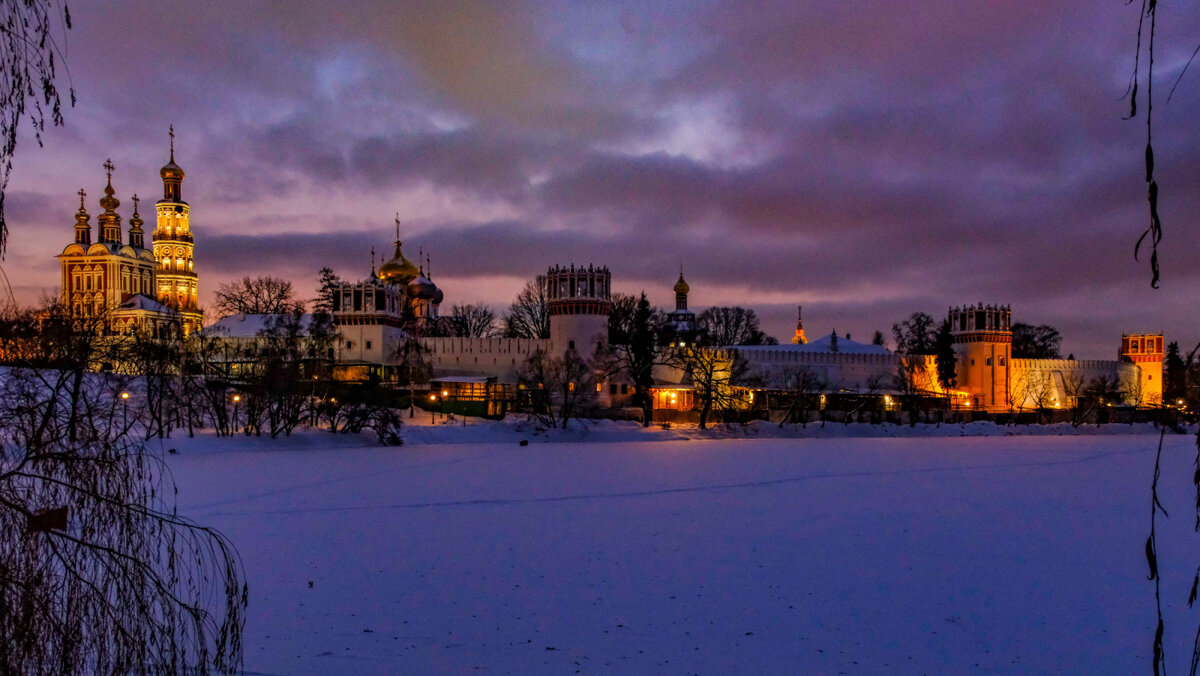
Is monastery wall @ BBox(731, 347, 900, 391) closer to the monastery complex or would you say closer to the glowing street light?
the monastery complex

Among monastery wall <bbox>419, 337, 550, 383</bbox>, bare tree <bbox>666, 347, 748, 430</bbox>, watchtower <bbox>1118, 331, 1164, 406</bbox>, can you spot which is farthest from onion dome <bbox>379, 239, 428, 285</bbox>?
watchtower <bbox>1118, 331, 1164, 406</bbox>

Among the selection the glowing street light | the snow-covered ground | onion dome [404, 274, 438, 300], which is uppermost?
onion dome [404, 274, 438, 300]

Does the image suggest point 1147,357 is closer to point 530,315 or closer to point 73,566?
point 530,315

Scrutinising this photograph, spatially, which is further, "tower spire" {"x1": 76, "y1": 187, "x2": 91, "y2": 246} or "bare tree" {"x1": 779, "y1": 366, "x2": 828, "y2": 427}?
"tower spire" {"x1": 76, "y1": 187, "x2": 91, "y2": 246}

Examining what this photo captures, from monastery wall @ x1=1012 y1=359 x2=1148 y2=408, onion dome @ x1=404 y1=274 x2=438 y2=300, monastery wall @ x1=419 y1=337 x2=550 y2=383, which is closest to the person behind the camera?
monastery wall @ x1=419 y1=337 x2=550 y2=383

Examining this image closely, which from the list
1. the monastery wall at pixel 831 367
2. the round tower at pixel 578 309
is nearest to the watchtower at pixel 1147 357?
the monastery wall at pixel 831 367

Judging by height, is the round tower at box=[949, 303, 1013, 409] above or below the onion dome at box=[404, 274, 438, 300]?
below

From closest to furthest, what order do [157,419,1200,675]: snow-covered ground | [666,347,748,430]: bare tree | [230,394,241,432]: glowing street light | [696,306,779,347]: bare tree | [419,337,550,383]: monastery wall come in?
[157,419,1200,675]: snow-covered ground, [230,394,241,432]: glowing street light, [666,347,748,430]: bare tree, [419,337,550,383]: monastery wall, [696,306,779,347]: bare tree

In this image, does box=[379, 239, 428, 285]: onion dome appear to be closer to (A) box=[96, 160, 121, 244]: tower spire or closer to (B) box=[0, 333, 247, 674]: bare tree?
(A) box=[96, 160, 121, 244]: tower spire

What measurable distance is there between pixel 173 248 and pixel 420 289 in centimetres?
2074

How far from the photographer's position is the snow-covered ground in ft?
28.2

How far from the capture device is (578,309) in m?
50.8

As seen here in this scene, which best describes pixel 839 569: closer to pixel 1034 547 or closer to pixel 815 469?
pixel 1034 547

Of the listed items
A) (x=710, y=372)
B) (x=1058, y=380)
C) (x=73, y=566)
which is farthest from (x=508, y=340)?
(x=73, y=566)
